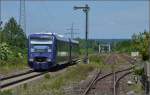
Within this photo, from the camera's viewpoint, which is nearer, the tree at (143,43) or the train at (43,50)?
the tree at (143,43)

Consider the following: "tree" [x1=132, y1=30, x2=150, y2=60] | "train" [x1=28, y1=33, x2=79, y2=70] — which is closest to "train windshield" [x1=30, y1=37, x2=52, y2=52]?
"train" [x1=28, y1=33, x2=79, y2=70]

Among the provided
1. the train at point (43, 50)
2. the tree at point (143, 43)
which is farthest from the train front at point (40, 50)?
the tree at point (143, 43)

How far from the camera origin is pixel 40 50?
47.3 meters

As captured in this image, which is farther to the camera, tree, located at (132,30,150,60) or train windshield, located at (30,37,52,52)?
train windshield, located at (30,37,52,52)

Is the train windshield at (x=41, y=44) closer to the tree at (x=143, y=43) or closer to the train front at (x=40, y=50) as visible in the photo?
the train front at (x=40, y=50)

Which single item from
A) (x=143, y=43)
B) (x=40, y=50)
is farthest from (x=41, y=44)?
(x=143, y=43)

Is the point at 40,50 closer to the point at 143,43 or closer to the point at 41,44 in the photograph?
the point at 41,44

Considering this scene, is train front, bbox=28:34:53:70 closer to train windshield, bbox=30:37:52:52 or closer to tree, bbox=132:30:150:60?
train windshield, bbox=30:37:52:52

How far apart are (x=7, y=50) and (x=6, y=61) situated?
2.79 m

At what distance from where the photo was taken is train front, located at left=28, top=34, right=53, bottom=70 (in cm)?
4684

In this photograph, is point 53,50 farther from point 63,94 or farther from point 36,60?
point 63,94

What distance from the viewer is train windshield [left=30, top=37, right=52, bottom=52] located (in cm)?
4688

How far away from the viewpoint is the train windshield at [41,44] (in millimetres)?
46875

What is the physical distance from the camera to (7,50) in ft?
223
